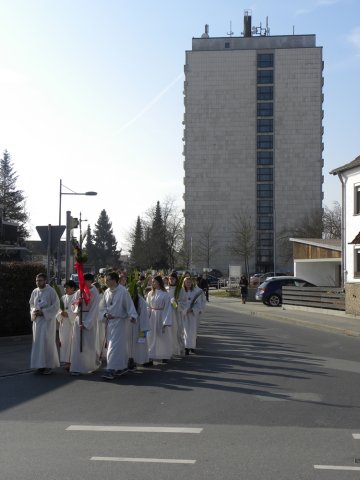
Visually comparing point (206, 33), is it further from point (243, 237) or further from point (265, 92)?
point (243, 237)

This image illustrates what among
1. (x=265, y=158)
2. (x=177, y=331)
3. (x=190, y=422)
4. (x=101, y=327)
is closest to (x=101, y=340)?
(x=101, y=327)

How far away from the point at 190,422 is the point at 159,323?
5.83 meters

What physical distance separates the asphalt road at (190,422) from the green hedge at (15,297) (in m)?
5.11

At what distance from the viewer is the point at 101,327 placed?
13234 millimetres

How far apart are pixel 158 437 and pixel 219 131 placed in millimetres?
98752

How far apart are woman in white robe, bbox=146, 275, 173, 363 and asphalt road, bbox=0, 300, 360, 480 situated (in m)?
0.31

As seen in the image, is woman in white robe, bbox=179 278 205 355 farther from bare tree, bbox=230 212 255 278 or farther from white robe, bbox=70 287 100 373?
bare tree, bbox=230 212 255 278

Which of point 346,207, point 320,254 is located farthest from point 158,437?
point 320,254

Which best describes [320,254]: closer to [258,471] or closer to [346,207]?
[346,207]

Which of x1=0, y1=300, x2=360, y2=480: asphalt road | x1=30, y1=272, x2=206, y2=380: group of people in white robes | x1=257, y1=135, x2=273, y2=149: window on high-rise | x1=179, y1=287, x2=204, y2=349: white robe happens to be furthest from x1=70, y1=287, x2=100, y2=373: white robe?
x1=257, y1=135, x2=273, y2=149: window on high-rise

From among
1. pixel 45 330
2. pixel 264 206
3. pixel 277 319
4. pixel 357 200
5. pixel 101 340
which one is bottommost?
pixel 277 319

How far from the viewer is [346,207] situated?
33.8 m

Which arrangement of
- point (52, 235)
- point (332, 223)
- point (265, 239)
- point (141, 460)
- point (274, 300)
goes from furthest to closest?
point (265, 239) → point (332, 223) → point (274, 300) → point (52, 235) → point (141, 460)

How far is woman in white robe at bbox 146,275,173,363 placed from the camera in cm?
1359
